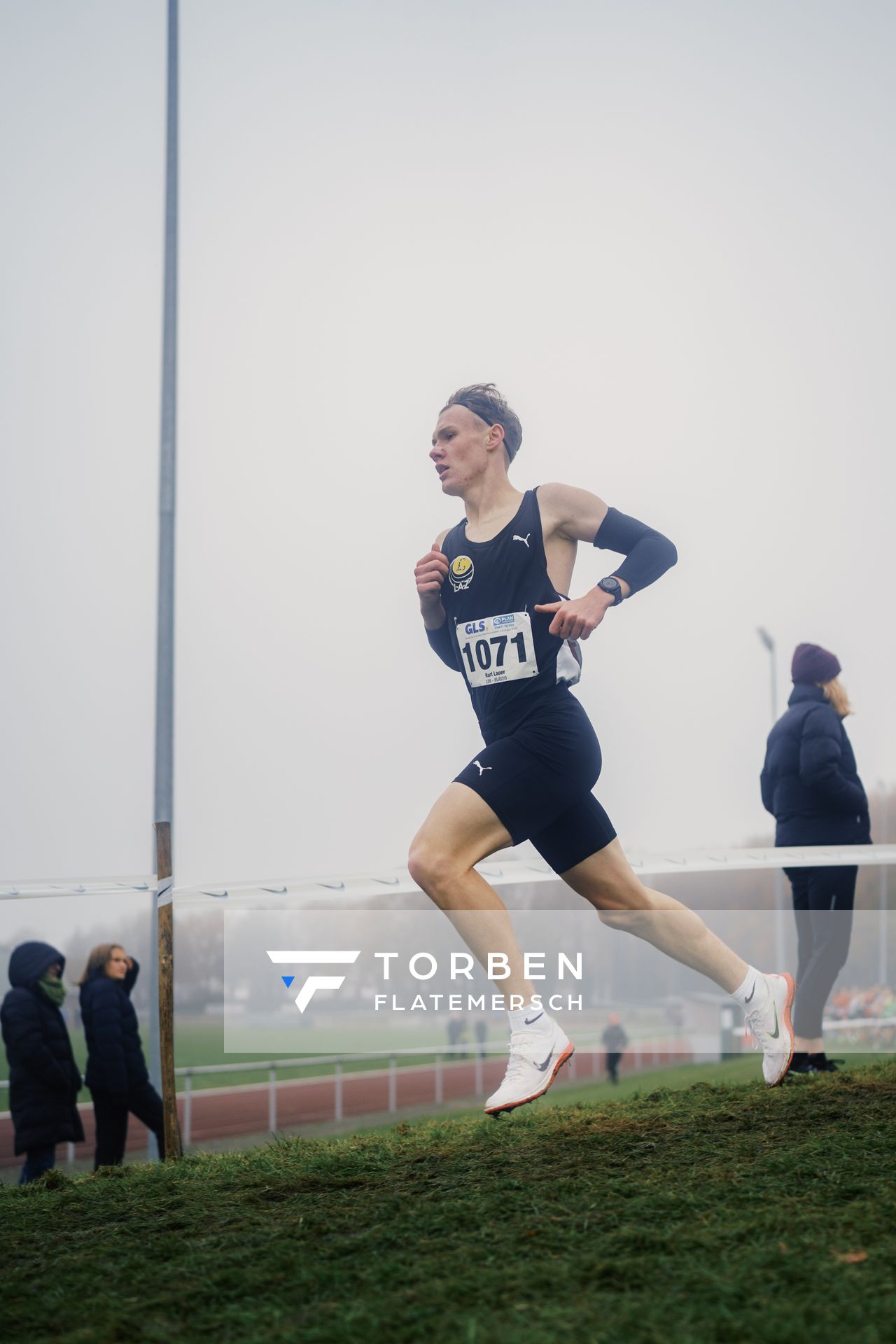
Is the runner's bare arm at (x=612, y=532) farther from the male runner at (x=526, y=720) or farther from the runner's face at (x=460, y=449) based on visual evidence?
the runner's face at (x=460, y=449)

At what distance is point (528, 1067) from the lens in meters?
3.86

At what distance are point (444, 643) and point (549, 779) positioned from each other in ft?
2.63

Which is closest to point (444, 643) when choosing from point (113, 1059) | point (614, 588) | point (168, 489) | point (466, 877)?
point (614, 588)

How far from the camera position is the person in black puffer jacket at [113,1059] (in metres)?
6.45

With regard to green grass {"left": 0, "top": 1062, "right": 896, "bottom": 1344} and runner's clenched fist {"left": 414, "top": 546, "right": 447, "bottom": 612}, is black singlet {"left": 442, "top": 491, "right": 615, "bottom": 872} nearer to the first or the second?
runner's clenched fist {"left": 414, "top": 546, "right": 447, "bottom": 612}

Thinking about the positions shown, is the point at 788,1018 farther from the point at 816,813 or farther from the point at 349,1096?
the point at 349,1096

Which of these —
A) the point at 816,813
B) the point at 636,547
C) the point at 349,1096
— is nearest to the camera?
the point at 636,547

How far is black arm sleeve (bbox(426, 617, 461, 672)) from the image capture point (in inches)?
184

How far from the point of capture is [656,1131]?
12.8ft

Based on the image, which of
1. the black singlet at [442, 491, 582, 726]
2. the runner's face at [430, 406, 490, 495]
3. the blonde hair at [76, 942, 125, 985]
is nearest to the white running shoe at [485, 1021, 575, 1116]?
the black singlet at [442, 491, 582, 726]

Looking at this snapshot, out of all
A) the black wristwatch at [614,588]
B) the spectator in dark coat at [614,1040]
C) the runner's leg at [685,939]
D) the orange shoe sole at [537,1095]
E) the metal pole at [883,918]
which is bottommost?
the spectator in dark coat at [614,1040]

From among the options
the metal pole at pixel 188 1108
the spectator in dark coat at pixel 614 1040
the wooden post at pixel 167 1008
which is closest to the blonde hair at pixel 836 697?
the wooden post at pixel 167 1008

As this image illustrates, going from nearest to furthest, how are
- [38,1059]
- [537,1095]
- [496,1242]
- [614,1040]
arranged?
1. [496,1242]
2. [537,1095]
3. [38,1059]
4. [614,1040]

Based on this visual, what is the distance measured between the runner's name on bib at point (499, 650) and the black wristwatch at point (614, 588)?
11.6 inches
